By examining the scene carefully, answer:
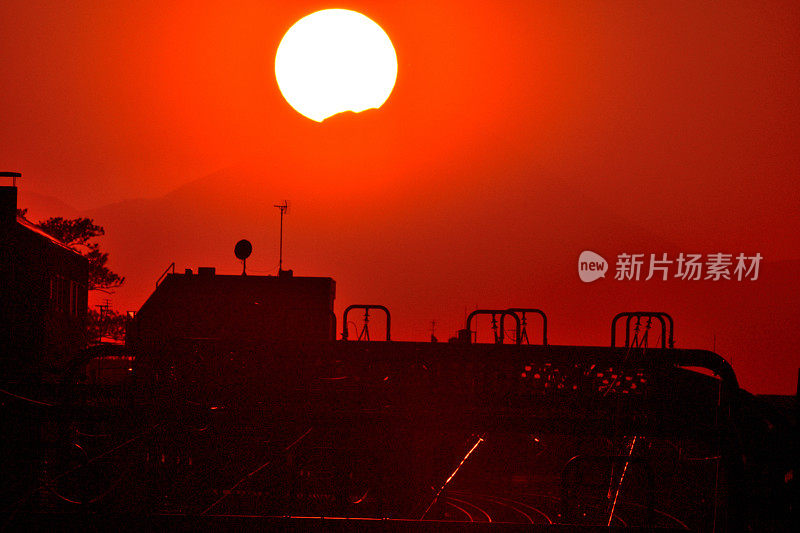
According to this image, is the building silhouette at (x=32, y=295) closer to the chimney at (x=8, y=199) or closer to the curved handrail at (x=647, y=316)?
the chimney at (x=8, y=199)

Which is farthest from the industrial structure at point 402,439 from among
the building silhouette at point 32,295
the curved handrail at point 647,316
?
the building silhouette at point 32,295

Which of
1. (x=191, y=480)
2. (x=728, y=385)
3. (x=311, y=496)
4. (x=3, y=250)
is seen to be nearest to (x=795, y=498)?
(x=728, y=385)

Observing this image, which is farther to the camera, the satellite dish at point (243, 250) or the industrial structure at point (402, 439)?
the satellite dish at point (243, 250)

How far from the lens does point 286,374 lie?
4.61 m

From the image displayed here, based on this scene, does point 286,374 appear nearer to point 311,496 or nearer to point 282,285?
point 311,496

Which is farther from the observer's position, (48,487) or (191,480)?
(191,480)

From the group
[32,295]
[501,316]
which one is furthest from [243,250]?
[501,316]

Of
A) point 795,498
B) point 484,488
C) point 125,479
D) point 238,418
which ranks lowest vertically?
point 484,488

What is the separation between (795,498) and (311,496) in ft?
17.9

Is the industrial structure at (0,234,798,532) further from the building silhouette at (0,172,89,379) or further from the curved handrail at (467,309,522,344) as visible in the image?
the building silhouette at (0,172,89,379)

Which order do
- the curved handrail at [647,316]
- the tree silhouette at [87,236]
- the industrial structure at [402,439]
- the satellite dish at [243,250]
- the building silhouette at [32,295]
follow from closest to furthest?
the industrial structure at [402,439] < the curved handrail at [647,316] < the building silhouette at [32,295] < the satellite dish at [243,250] < the tree silhouette at [87,236]

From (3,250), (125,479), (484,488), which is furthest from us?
(3,250)

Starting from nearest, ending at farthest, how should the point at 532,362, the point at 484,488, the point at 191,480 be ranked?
the point at 532,362, the point at 191,480, the point at 484,488

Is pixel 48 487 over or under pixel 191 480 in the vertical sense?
over
